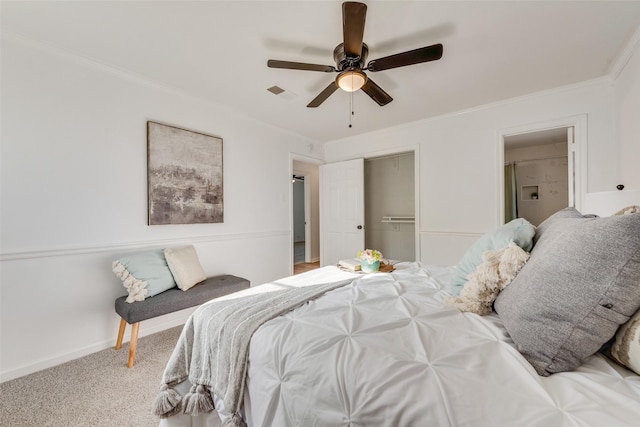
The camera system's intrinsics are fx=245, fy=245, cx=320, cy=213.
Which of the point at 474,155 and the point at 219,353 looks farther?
the point at 474,155

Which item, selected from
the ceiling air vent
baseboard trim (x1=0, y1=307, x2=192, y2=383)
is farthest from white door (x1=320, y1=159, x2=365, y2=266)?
baseboard trim (x1=0, y1=307, x2=192, y2=383)

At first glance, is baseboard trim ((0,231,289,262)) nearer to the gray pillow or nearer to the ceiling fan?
the ceiling fan

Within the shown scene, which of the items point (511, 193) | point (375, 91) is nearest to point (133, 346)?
point (375, 91)

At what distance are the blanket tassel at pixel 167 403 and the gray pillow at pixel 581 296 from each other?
1405 millimetres

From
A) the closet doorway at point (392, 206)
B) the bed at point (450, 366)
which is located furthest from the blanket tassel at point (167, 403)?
the closet doorway at point (392, 206)

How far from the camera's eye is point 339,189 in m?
4.36

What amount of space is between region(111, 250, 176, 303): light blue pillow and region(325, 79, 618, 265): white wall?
3.17 m

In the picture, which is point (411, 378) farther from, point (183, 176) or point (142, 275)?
point (183, 176)

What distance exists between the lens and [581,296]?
67 cm

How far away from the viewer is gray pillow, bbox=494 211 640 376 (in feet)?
2.08

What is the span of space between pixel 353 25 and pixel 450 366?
5.50 ft

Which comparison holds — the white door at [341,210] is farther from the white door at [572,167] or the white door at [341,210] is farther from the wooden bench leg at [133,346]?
the wooden bench leg at [133,346]

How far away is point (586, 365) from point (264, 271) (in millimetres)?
3277

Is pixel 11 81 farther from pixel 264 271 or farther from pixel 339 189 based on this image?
pixel 339 189
